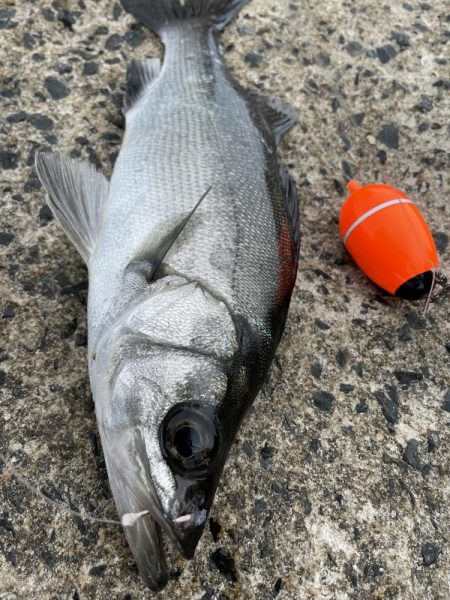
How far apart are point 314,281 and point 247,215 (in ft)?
2.22

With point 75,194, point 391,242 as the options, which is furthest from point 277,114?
point 75,194

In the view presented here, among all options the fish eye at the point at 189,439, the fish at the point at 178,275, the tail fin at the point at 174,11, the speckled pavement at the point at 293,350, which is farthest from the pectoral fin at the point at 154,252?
the tail fin at the point at 174,11

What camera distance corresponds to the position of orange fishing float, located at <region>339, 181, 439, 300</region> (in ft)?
8.45

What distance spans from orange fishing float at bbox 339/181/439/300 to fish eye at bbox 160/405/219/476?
1.28m

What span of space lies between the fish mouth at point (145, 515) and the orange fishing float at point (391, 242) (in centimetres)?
A: 147

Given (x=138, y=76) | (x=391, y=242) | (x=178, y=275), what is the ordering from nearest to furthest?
(x=178, y=275) → (x=391, y=242) → (x=138, y=76)

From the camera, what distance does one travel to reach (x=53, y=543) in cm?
194

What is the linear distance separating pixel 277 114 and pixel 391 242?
114 cm

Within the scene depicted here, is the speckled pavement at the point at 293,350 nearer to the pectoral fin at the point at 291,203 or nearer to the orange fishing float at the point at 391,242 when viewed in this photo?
the orange fishing float at the point at 391,242

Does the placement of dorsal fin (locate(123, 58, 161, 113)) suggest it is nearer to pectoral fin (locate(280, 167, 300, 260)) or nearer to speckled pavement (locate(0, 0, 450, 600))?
speckled pavement (locate(0, 0, 450, 600))

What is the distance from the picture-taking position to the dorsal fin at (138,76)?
3100mm

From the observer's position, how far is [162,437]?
1743 millimetres

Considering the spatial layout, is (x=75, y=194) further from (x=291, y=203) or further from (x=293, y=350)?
(x=293, y=350)

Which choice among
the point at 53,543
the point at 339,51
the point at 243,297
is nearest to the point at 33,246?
the point at 243,297
